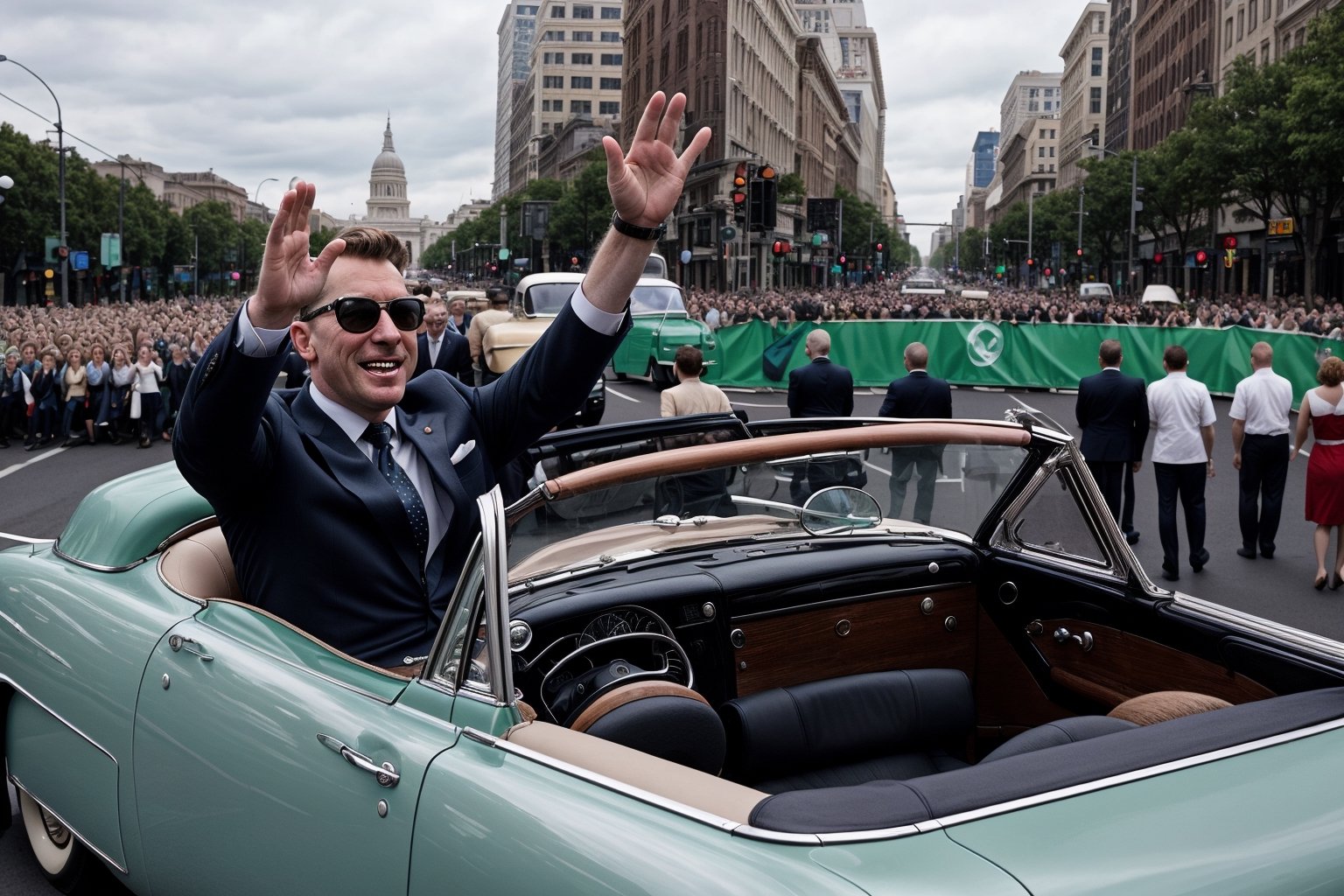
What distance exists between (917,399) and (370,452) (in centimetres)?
847

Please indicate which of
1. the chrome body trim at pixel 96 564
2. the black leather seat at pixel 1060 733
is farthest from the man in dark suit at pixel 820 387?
the black leather seat at pixel 1060 733

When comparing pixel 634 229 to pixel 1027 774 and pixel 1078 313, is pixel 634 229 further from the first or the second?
pixel 1078 313

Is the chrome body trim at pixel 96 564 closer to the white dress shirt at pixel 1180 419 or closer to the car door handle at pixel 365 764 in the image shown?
the car door handle at pixel 365 764

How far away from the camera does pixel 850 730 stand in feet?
12.3

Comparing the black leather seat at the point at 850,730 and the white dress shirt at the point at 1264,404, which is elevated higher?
the white dress shirt at the point at 1264,404

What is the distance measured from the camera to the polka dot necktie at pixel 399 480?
3.41 metres

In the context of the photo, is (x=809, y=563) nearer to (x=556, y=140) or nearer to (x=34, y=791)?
(x=34, y=791)

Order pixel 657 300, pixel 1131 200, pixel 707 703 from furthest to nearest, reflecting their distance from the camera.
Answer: pixel 1131 200 → pixel 657 300 → pixel 707 703

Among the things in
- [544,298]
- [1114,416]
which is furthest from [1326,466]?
[544,298]

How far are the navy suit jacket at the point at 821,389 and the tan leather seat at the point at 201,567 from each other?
820 centimetres

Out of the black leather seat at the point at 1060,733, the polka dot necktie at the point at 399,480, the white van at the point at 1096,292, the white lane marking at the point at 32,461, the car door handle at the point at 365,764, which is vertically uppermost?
the white van at the point at 1096,292

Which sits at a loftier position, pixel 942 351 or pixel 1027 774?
Answer: pixel 942 351

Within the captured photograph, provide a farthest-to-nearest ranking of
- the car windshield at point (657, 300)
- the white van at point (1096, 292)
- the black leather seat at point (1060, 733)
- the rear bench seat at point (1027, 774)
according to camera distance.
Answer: the white van at point (1096, 292) < the car windshield at point (657, 300) < the black leather seat at point (1060, 733) < the rear bench seat at point (1027, 774)

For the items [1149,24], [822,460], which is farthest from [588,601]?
[1149,24]
